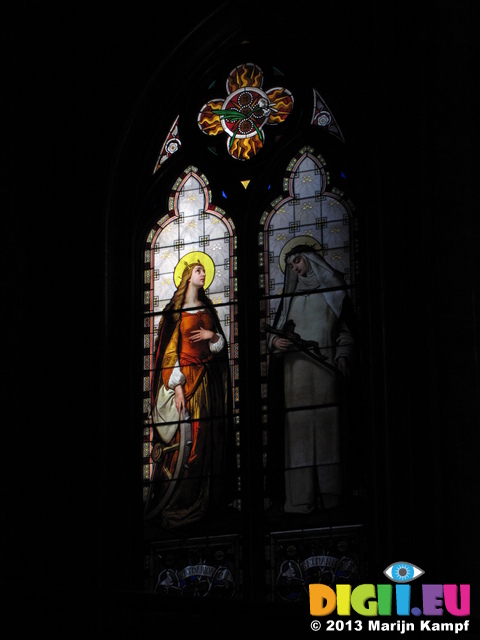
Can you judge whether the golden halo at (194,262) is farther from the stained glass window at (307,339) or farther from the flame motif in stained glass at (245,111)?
the flame motif in stained glass at (245,111)

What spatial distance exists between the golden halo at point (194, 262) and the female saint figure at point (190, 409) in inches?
0.5

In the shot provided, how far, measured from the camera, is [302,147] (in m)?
10.8

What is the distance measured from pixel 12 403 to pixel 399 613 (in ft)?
10.2

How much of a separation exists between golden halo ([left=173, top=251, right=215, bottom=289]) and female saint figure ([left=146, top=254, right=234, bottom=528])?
0.5 inches

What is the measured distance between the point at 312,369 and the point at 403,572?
1618 mm

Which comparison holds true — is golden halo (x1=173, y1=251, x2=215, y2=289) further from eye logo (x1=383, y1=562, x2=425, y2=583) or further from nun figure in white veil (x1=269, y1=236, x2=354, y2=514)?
eye logo (x1=383, y1=562, x2=425, y2=583)

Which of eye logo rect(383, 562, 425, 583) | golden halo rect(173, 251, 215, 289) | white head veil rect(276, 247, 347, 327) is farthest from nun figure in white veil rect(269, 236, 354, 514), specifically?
eye logo rect(383, 562, 425, 583)

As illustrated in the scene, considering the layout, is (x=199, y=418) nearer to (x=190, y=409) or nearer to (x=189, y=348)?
(x=190, y=409)

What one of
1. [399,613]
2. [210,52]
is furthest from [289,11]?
[399,613]

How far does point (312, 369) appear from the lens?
1017 cm

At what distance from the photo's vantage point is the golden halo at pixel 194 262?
1070 cm

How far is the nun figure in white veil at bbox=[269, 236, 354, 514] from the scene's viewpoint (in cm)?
989

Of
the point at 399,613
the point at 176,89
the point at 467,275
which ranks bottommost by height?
the point at 399,613

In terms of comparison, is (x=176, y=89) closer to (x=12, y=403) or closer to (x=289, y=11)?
(x=289, y=11)
